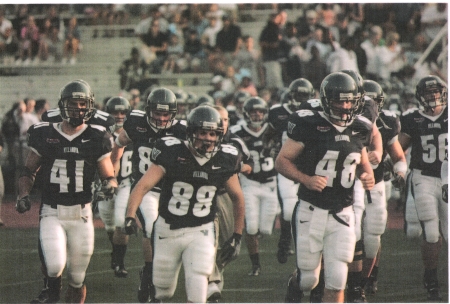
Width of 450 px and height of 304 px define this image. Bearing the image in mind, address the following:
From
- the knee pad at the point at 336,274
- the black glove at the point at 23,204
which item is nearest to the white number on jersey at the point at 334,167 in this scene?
the knee pad at the point at 336,274

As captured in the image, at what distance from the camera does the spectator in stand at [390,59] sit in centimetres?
1257

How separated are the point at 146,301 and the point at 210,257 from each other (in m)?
1.23

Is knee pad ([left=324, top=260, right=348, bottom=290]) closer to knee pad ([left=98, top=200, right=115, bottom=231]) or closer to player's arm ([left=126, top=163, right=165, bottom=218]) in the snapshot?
player's arm ([left=126, top=163, right=165, bottom=218])

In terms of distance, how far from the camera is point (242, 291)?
623 cm

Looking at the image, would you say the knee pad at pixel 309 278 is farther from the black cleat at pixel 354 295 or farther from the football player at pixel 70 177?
the football player at pixel 70 177

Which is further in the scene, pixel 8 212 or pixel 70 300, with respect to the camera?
pixel 8 212

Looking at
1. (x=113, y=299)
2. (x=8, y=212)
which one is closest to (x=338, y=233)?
(x=113, y=299)

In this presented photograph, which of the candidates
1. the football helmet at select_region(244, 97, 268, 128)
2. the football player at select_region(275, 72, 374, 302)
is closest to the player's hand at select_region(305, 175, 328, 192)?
the football player at select_region(275, 72, 374, 302)

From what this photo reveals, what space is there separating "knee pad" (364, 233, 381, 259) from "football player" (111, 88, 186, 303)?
4.56 ft

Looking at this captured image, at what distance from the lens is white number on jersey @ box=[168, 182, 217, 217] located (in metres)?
4.73

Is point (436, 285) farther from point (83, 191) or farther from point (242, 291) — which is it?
point (83, 191)

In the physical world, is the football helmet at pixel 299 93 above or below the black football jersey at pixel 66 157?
above

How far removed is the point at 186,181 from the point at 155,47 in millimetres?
8845

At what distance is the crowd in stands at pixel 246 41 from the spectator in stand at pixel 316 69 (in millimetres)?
33
